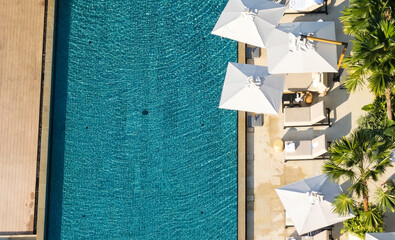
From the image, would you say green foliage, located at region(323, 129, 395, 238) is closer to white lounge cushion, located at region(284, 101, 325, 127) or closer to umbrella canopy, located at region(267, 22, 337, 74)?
white lounge cushion, located at region(284, 101, 325, 127)

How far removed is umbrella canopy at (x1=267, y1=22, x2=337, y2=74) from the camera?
1066 cm

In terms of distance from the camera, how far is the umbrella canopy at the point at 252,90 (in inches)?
426

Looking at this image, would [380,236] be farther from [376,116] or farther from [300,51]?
[300,51]

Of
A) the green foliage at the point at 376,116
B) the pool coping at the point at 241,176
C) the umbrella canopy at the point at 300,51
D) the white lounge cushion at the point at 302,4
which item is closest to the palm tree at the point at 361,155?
the green foliage at the point at 376,116

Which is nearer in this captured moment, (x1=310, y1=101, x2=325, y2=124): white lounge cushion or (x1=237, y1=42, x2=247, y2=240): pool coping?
(x1=310, y1=101, x2=325, y2=124): white lounge cushion

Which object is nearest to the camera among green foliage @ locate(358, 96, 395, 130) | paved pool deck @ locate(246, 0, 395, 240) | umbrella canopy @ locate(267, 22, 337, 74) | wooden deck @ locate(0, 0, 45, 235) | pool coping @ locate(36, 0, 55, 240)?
umbrella canopy @ locate(267, 22, 337, 74)

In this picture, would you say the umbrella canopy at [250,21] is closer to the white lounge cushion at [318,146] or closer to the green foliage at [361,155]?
the white lounge cushion at [318,146]

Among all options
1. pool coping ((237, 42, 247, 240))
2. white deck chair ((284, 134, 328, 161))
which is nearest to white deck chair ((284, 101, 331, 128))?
white deck chair ((284, 134, 328, 161))

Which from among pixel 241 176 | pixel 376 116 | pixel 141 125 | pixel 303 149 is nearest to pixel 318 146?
pixel 303 149

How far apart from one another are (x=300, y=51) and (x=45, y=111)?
889 cm

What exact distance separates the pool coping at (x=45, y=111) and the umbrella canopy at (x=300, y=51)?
7776 millimetres

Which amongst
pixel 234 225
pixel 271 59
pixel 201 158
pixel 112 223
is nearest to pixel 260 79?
pixel 271 59

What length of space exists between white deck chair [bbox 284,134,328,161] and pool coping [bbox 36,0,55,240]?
8.33 m

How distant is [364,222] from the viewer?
33.4 ft
